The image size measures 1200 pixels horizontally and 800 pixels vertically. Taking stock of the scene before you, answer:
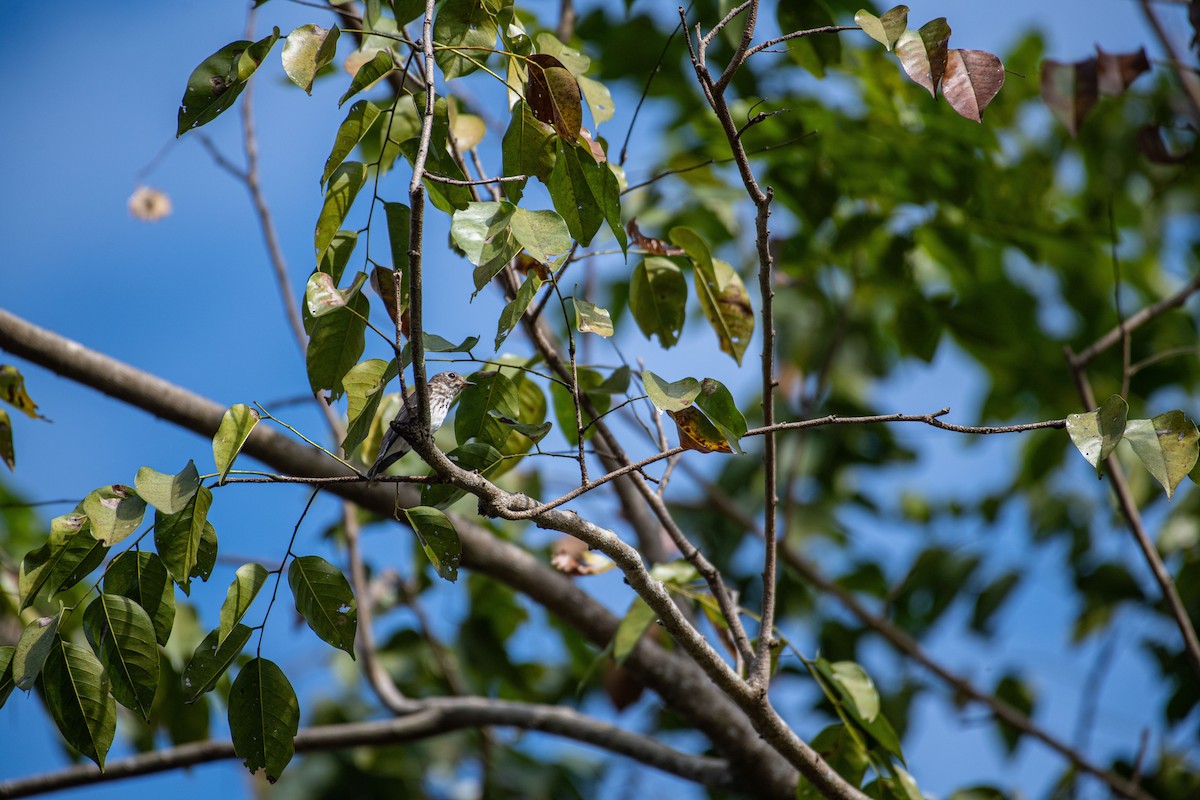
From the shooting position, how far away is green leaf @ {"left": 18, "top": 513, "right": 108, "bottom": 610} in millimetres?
952

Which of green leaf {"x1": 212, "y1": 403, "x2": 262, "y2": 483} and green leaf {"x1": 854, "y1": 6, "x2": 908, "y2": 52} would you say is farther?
green leaf {"x1": 854, "y1": 6, "x2": 908, "y2": 52}

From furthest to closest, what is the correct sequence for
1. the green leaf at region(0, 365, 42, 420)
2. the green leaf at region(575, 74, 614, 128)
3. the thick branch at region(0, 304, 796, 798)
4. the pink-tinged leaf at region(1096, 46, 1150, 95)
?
the pink-tinged leaf at region(1096, 46, 1150, 95), the thick branch at region(0, 304, 796, 798), the green leaf at region(0, 365, 42, 420), the green leaf at region(575, 74, 614, 128)

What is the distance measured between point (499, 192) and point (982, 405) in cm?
245

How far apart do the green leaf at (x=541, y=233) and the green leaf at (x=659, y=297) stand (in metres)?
0.44

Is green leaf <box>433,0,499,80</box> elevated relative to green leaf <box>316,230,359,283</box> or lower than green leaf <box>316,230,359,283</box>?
elevated

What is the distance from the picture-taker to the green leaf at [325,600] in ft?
3.16

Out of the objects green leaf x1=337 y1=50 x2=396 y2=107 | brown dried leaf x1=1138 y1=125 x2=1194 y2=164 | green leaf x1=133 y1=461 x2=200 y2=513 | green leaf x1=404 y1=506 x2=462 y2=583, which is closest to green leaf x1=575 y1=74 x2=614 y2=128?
green leaf x1=337 y1=50 x2=396 y2=107

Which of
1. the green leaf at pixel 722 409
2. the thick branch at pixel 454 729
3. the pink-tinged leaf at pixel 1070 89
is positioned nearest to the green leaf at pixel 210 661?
the green leaf at pixel 722 409

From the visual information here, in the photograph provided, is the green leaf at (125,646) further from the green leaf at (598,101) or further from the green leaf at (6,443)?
the green leaf at (598,101)

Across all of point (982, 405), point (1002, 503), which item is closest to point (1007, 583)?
point (1002, 503)

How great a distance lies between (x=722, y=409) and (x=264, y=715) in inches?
22.5

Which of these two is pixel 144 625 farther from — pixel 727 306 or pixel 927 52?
pixel 927 52

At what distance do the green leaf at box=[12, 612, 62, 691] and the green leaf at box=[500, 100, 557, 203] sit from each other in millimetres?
659

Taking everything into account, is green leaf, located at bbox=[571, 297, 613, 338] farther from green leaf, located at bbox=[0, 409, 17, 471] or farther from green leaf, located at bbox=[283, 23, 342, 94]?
green leaf, located at bbox=[0, 409, 17, 471]
